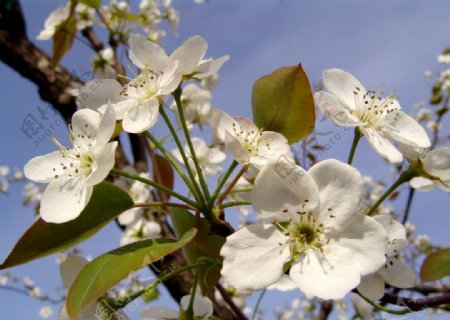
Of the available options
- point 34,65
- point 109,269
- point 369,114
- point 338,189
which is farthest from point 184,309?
point 34,65

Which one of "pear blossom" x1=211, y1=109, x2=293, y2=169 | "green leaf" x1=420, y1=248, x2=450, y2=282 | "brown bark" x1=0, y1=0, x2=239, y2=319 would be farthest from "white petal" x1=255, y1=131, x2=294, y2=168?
"brown bark" x1=0, y1=0, x2=239, y2=319

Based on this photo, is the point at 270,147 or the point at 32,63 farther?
the point at 32,63

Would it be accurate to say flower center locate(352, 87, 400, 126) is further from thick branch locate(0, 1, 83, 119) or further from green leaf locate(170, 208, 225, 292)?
thick branch locate(0, 1, 83, 119)

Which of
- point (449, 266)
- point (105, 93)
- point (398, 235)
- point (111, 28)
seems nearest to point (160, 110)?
point (105, 93)

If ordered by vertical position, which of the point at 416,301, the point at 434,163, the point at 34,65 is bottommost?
the point at 416,301

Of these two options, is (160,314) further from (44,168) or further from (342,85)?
(342,85)

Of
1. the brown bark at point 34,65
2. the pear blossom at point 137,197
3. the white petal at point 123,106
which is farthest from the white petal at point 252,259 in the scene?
the brown bark at point 34,65
